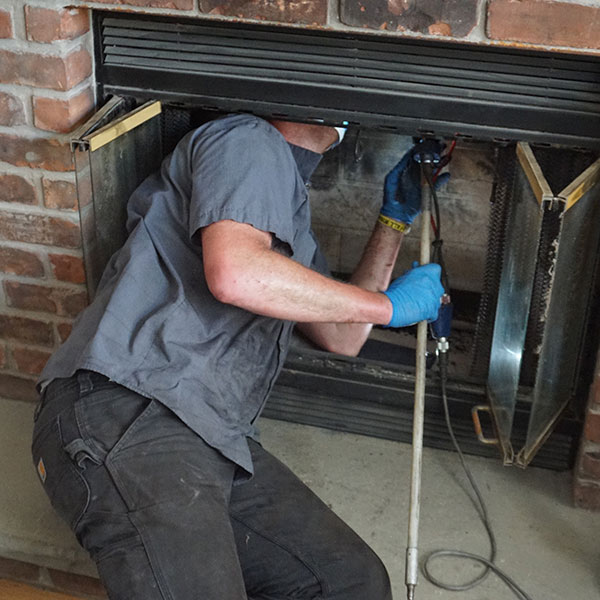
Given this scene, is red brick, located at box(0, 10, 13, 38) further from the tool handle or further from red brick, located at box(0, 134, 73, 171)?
the tool handle

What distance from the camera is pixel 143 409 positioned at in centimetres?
154

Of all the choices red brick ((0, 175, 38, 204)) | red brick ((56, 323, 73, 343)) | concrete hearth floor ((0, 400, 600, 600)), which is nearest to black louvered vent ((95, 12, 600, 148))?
red brick ((0, 175, 38, 204))

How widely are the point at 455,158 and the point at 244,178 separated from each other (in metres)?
0.85

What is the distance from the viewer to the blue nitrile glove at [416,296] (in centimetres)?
170

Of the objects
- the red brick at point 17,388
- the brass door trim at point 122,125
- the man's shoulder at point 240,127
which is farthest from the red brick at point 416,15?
the red brick at point 17,388

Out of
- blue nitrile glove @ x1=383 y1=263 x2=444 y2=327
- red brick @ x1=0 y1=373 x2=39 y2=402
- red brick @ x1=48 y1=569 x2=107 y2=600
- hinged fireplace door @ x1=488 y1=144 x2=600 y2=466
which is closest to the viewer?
hinged fireplace door @ x1=488 y1=144 x2=600 y2=466

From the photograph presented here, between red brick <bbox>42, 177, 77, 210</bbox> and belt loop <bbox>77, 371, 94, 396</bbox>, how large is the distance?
0.45 m

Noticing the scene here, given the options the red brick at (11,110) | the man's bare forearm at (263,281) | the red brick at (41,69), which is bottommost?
the man's bare forearm at (263,281)

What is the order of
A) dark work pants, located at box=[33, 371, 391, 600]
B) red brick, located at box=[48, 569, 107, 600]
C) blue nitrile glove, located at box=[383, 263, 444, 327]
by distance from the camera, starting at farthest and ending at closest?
red brick, located at box=[48, 569, 107, 600] < blue nitrile glove, located at box=[383, 263, 444, 327] < dark work pants, located at box=[33, 371, 391, 600]

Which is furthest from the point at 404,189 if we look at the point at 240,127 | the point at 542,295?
the point at 240,127

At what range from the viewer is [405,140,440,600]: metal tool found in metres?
1.64

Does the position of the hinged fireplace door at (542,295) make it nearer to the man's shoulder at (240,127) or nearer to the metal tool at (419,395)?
the metal tool at (419,395)

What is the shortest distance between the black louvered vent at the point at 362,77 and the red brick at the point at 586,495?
769mm

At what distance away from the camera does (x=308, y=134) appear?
1.82 metres
